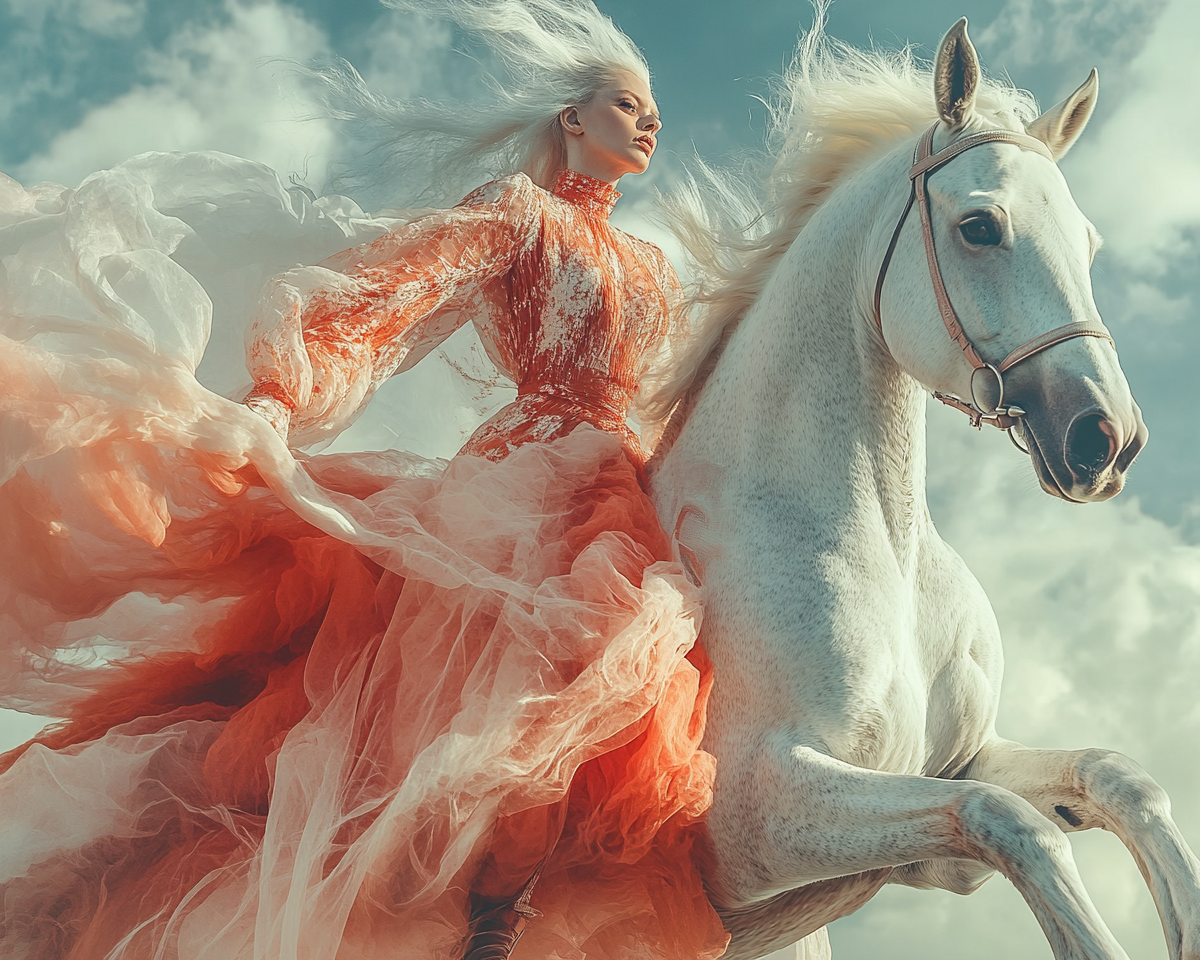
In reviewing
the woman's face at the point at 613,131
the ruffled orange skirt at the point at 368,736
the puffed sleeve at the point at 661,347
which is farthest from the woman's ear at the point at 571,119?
the ruffled orange skirt at the point at 368,736


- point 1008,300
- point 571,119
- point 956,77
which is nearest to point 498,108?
point 571,119

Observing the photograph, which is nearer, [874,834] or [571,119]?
[874,834]

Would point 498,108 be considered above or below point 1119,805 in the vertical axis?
above

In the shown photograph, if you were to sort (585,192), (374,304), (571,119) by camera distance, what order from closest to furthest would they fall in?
(374,304)
(585,192)
(571,119)

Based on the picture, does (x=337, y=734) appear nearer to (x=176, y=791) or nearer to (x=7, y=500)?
(x=176, y=791)

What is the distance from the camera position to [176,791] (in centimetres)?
223

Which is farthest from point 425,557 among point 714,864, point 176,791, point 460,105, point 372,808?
point 460,105

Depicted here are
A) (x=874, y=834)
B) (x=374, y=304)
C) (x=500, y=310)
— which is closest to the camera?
(x=874, y=834)

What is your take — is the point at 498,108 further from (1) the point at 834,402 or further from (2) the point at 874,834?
(2) the point at 874,834

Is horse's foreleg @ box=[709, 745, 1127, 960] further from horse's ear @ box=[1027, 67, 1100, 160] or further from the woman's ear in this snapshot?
the woman's ear

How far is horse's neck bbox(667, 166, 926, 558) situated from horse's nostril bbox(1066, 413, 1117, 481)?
0.48m

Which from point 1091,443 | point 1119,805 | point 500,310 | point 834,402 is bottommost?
point 1119,805

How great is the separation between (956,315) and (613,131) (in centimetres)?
158

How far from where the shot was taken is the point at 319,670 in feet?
7.41
